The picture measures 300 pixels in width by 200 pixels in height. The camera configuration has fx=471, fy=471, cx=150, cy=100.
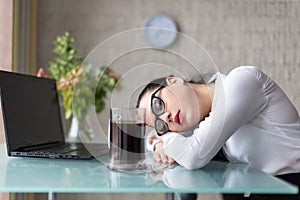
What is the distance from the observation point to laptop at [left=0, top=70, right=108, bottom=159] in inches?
55.2

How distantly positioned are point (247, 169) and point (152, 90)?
0.33 metres

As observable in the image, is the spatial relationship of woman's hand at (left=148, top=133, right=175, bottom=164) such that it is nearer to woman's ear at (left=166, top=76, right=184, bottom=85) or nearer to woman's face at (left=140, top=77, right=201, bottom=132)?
woman's face at (left=140, top=77, right=201, bottom=132)

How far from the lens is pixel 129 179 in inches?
39.0

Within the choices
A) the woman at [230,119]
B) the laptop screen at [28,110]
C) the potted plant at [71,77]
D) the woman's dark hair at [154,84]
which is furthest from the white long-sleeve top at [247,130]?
the laptop screen at [28,110]

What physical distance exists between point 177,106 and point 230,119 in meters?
0.14

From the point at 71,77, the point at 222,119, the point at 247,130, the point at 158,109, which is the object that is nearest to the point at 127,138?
the point at 158,109

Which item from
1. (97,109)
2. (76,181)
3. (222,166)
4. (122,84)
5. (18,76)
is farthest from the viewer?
(18,76)

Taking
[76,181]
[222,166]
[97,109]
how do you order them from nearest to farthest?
[76,181] < [222,166] < [97,109]

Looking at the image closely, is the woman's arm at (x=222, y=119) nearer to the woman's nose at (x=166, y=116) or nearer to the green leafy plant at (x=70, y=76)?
the woman's nose at (x=166, y=116)

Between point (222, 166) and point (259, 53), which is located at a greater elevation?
point (259, 53)

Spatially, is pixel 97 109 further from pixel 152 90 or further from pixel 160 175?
pixel 160 175

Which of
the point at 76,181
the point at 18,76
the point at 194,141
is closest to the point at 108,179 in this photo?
the point at 76,181

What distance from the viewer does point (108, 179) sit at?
98 centimetres

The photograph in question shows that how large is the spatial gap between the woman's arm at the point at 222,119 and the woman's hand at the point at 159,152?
3 centimetres
